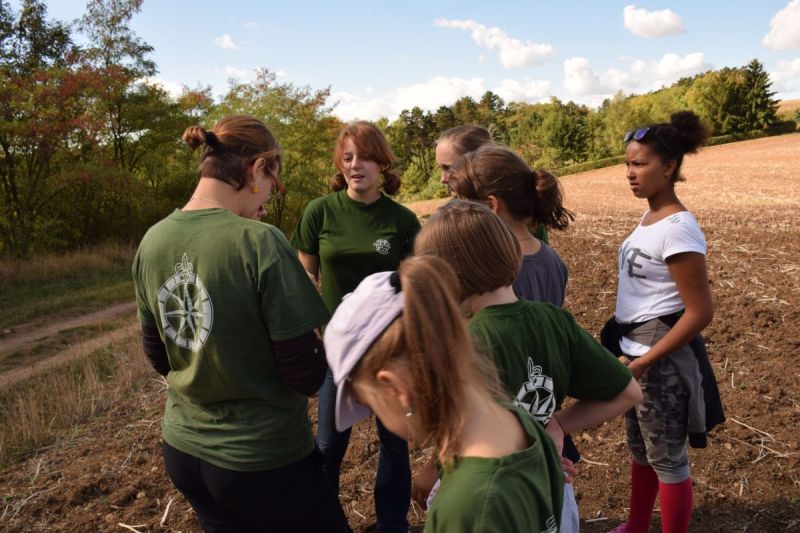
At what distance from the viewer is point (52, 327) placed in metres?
9.77

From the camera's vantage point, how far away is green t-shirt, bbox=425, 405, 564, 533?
1027 millimetres

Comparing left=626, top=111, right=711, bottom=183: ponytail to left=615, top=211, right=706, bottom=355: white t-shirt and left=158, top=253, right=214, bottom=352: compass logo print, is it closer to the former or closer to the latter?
left=615, top=211, right=706, bottom=355: white t-shirt

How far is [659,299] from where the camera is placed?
2.42 meters

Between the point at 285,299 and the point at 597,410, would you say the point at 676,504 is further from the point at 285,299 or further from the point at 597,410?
the point at 285,299

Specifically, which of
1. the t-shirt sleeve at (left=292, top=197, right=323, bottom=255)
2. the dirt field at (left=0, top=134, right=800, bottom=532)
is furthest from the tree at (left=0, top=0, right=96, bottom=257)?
the t-shirt sleeve at (left=292, top=197, right=323, bottom=255)

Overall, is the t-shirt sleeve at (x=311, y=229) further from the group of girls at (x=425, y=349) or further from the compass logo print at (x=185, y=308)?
the compass logo print at (x=185, y=308)

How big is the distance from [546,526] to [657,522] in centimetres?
240

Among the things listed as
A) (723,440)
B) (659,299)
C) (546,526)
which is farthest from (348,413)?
(723,440)

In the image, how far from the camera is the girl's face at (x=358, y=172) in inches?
119

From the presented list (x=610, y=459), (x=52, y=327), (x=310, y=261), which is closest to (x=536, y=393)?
(x=310, y=261)

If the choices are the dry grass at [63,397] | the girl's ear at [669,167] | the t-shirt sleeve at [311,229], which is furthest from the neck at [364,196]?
the dry grass at [63,397]

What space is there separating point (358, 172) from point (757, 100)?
2168 inches

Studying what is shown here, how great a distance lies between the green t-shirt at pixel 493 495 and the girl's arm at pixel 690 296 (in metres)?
1.41

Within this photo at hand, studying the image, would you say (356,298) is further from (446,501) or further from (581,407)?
(581,407)
